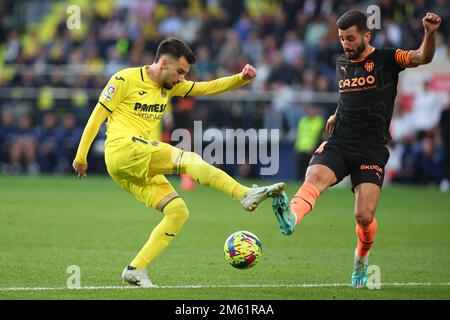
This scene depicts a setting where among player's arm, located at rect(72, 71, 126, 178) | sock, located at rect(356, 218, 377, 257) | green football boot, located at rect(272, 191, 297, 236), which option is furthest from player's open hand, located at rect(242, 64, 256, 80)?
sock, located at rect(356, 218, 377, 257)

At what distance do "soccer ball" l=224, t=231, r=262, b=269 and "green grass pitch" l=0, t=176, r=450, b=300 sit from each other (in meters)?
0.26

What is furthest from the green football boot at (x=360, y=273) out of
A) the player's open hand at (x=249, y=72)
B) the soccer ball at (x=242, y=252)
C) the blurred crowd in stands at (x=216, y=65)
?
the blurred crowd in stands at (x=216, y=65)

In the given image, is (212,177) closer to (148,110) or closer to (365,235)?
(148,110)

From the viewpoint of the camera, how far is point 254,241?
8.41 m

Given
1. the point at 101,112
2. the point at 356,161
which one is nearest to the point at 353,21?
the point at 356,161

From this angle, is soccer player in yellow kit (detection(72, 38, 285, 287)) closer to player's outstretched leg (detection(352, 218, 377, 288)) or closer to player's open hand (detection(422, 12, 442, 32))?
player's outstretched leg (detection(352, 218, 377, 288))

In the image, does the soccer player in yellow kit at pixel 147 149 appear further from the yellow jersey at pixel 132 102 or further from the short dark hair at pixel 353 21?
the short dark hair at pixel 353 21

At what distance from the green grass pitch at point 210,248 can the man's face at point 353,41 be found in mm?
2277

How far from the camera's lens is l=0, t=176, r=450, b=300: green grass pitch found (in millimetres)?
8367

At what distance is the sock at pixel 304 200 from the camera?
8148mm

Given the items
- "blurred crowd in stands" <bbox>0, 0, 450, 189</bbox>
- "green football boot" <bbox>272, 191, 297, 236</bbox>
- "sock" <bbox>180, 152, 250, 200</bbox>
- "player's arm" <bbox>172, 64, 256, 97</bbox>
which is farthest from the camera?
"blurred crowd in stands" <bbox>0, 0, 450, 189</bbox>

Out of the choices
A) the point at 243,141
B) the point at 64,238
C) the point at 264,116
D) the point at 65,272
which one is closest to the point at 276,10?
the point at 264,116

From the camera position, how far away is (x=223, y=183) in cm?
818
